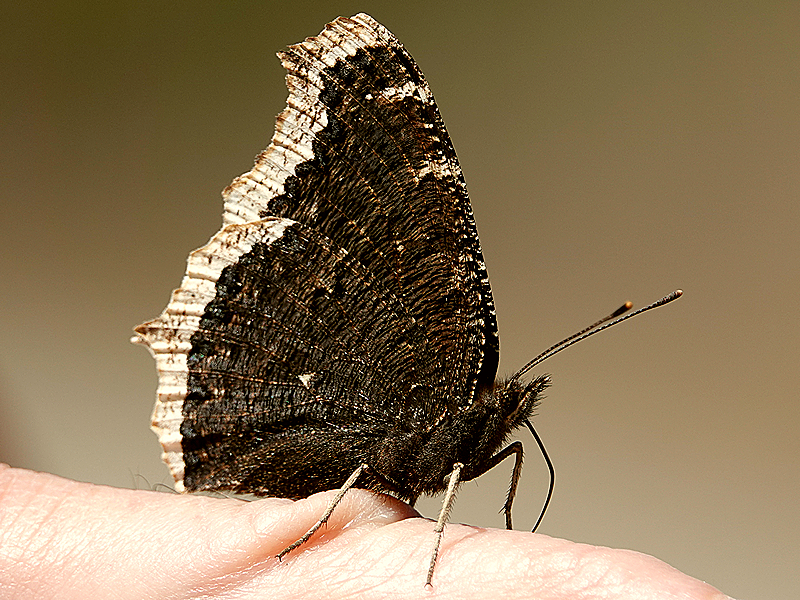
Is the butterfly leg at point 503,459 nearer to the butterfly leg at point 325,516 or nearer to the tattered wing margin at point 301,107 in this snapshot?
the butterfly leg at point 325,516

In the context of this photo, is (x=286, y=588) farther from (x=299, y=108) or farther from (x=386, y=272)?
(x=299, y=108)

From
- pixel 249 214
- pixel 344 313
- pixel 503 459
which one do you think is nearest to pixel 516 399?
pixel 503 459

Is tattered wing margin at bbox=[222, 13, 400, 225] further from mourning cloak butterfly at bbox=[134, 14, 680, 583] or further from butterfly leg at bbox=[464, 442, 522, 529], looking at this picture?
butterfly leg at bbox=[464, 442, 522, 529]

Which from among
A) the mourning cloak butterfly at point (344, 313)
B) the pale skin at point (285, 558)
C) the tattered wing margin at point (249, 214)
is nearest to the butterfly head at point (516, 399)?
the mourning cloak butterfly at point (344, 313)

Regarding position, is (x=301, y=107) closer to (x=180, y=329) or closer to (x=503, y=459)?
(x=180, y=329)

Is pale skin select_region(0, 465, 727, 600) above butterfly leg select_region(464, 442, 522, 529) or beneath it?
beneath

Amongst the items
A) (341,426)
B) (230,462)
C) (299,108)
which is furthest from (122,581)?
(299,108)

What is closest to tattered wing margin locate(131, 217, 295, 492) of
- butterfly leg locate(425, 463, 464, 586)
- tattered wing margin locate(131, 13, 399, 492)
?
tattered wing margin locate(131, 13, 399, 492)
